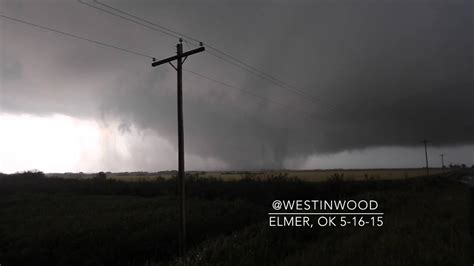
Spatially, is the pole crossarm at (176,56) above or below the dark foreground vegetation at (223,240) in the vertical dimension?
above

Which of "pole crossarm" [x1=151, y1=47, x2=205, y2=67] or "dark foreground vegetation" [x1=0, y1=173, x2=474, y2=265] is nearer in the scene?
"dark foreground vegetation" [x1=0, y1=173, x2=474, y2=265]

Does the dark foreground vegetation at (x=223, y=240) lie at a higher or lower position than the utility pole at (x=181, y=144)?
lower

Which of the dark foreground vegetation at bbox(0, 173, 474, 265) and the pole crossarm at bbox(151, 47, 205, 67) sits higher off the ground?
the pole crossarm at bbox(151, 47, 205, 67)

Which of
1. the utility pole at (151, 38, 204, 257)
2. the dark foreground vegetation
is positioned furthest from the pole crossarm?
the dark foreground vegetation

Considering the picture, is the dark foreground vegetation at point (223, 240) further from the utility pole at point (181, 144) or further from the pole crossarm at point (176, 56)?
the pole crossarm at point (176, 56)

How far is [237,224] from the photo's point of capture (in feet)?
69.1

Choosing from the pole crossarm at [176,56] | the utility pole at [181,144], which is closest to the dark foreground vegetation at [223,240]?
the utility pole at [181,144]

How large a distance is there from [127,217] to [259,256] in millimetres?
12910

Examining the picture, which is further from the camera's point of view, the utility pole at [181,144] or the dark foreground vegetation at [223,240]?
the utility pole at [181,144]

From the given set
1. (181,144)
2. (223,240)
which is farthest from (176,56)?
(223,240)

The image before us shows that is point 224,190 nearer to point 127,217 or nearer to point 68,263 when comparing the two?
point 127,217

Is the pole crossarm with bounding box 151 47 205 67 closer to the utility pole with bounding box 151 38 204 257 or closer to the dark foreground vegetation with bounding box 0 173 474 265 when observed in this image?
the utility pole with bounding box 151 38 204 257

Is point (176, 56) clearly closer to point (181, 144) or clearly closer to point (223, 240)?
point (181, 144)

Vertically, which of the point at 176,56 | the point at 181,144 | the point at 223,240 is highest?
the point at 176,56
